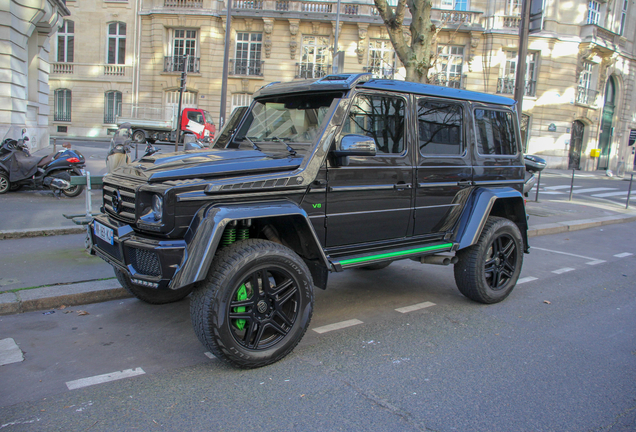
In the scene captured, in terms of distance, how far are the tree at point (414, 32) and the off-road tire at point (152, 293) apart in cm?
750

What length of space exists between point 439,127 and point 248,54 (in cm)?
3092

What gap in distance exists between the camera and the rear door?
4.59 m

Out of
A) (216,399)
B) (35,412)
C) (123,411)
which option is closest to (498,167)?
(216,399)

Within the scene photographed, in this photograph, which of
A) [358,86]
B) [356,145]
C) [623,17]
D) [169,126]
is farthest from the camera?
[623,17]

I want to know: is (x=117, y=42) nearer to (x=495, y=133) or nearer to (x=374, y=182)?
(x=495, y=133)

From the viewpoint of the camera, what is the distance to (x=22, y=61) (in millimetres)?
16891

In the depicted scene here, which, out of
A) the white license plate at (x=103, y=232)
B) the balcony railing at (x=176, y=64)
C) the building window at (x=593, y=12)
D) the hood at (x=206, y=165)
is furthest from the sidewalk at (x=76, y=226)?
the balcony railing at (x=176, y=64)

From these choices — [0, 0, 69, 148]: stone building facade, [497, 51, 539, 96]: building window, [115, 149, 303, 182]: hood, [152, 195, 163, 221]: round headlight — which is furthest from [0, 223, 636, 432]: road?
[497, 51, 539, 96]: building window

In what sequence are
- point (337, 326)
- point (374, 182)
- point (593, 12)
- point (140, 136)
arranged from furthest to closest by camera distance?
1. point (593, 12)
2. point (140, 136)
3. point (337, 326)
4. point (374, 182)

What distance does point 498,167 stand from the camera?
527 cm

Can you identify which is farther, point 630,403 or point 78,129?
point 78,129

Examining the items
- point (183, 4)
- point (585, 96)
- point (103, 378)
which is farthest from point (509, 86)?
point (103, 378)

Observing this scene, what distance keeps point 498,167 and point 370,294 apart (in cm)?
195

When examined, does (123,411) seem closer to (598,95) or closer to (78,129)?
(78,129)
